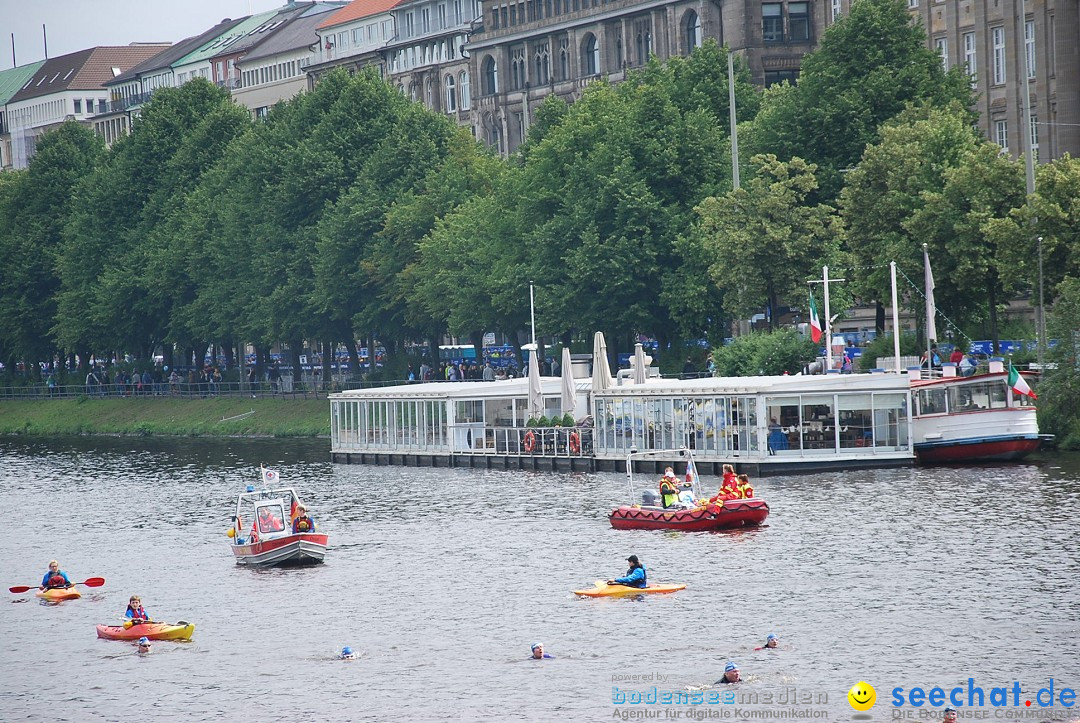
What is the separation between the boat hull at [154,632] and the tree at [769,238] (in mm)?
52551

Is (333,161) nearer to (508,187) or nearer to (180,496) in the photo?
(508,187)

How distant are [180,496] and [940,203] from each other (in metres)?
38.2

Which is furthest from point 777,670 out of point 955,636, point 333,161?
point 333,161

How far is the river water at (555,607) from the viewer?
141 feet

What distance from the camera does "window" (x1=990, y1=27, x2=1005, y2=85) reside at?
129000mm

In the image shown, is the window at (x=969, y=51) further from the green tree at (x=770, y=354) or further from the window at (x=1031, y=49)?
the green tree at (x=770, y=354)

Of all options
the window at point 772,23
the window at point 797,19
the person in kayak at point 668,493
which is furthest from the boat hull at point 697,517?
the window at point 797,19

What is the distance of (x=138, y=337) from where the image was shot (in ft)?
519

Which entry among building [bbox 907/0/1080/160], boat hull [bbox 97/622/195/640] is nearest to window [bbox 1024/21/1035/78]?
building [bbox 907/0/1080/160]

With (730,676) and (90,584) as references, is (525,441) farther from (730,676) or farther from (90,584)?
(730,676)

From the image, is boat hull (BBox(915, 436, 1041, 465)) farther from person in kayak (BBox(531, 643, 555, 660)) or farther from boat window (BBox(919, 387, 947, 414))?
person in kayak (BBox(531, 643, 555, 660))

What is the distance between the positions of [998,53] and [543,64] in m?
69.1

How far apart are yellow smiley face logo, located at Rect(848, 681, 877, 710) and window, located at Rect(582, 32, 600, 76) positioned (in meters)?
147

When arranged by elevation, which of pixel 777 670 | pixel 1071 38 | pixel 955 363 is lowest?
pixel 777 670
